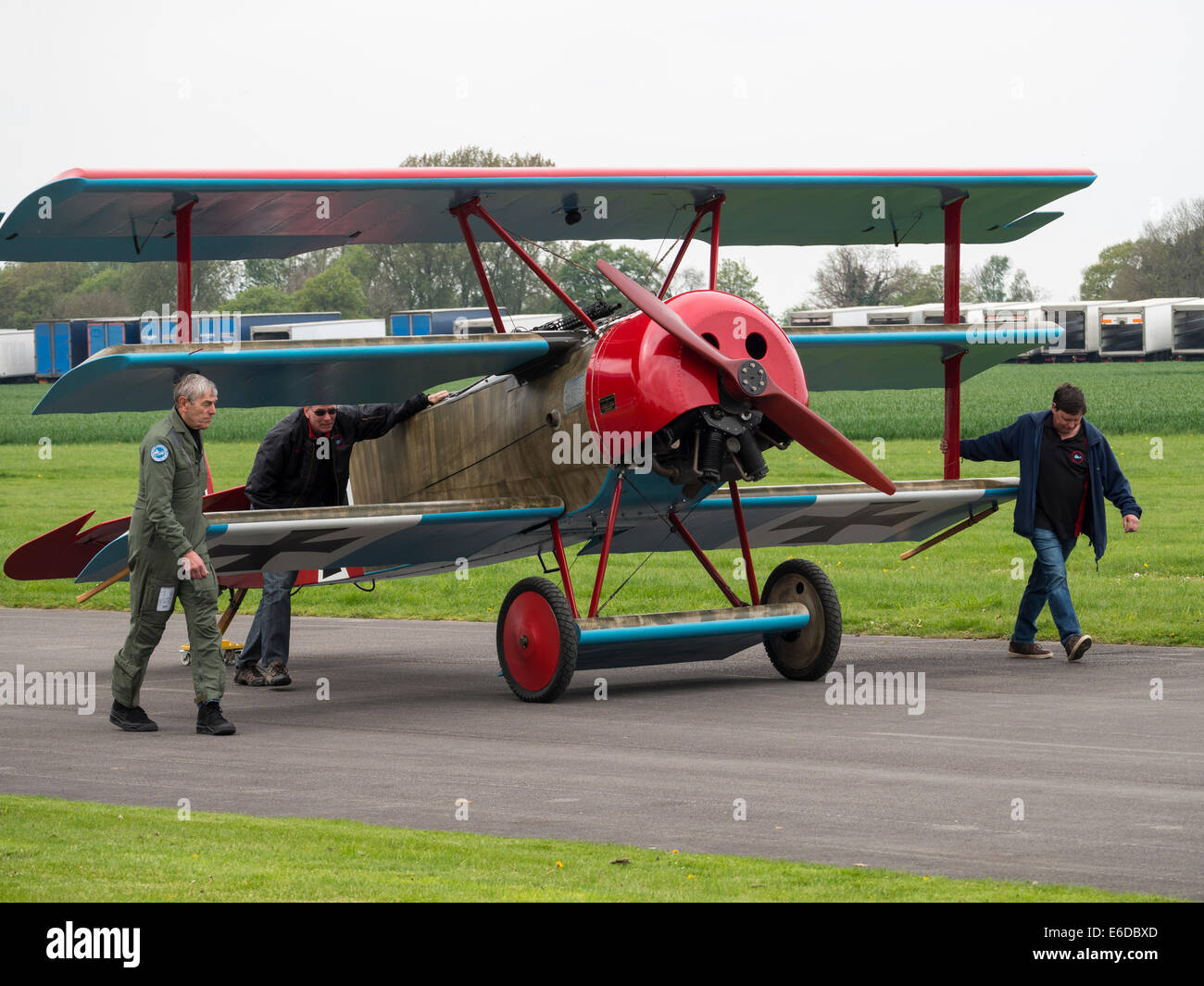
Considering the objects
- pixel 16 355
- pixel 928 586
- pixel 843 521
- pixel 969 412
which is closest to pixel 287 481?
pixel 843 521

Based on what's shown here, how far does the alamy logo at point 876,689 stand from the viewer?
1051cm

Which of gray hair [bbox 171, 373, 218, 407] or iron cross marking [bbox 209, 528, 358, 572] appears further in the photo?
iron cross marking [bbox 209, 528, 358, 572]

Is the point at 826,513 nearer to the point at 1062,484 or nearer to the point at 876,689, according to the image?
the point at 1062,484

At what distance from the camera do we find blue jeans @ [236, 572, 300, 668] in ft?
39.2

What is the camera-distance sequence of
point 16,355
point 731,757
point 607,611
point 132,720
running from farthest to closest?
point 16,355 < point 607,611 < point 132,720 < point 731,757

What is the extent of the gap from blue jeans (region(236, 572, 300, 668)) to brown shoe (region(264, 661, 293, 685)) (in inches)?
1.6

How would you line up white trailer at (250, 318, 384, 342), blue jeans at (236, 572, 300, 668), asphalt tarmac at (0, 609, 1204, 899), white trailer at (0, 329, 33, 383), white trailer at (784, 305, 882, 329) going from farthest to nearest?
1. white trailer at (0, 329, 33, 383)
2. white trailer at (784, 305, 882, 329)
3. white trailer at (250, 318, 384, 342)
4. blue jeans at (236, 572, 300, 668)
5. asphalt tarmac at (0, 609, 1204, 899)

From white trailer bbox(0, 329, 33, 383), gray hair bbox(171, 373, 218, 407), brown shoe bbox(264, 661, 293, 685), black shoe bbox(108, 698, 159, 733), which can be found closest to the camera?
gray hair bbox(171, 373, 218, 407)

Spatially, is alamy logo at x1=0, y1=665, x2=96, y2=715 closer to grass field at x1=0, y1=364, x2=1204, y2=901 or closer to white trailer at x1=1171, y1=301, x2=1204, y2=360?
grass field at x1=0, y1=364, x2=1204, y2=901

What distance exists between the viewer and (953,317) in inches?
536

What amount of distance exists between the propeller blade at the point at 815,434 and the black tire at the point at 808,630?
0.85 metres

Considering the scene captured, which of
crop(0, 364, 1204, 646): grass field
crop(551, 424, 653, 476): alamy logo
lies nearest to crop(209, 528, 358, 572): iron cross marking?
crop(551, 424, 653, 476): alamy logo

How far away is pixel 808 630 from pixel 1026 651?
2088 mm
